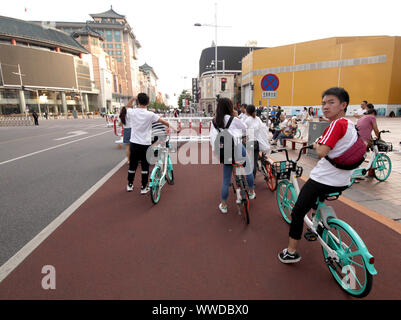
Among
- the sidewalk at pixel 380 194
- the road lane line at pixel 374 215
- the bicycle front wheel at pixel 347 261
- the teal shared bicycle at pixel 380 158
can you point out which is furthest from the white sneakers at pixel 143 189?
the teal shared bicycle at pixel 380 158

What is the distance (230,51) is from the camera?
232 feet

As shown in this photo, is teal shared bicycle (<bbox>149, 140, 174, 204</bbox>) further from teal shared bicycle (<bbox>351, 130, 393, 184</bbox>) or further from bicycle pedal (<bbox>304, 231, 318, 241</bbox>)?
teal shared bicycle (<bbox>351, 130, 393, 184</bbox>)

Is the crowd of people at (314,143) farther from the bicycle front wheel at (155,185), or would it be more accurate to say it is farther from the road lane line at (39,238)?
the road lane line at (39,238)

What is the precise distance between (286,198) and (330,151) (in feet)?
4.99

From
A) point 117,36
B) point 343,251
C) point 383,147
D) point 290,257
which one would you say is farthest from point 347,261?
point 117,36

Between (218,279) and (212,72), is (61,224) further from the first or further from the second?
(212,72)

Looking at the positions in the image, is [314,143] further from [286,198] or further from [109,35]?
[109,35]

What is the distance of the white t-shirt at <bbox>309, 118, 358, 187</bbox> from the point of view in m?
1.90

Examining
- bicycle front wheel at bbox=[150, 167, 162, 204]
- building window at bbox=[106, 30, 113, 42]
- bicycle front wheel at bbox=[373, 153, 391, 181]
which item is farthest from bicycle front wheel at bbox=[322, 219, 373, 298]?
building window at bbox=[106, 30, 113, 42]
